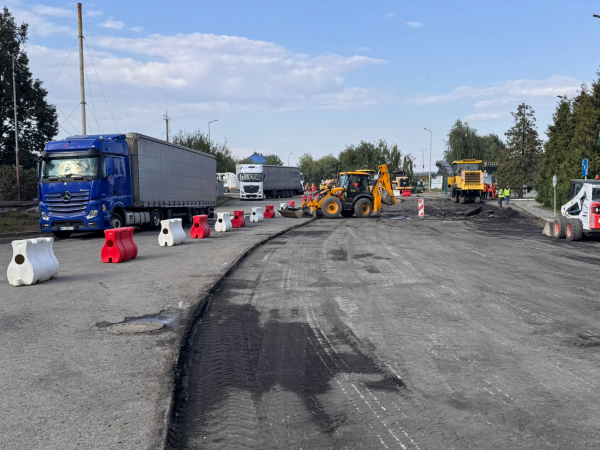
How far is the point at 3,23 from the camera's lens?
57.6m

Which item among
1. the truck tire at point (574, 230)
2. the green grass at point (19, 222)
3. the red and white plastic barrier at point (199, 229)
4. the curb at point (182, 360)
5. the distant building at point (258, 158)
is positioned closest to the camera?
the curb at point (182, 360)

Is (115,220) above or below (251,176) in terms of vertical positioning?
below

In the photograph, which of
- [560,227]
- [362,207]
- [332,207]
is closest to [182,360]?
[560,227]

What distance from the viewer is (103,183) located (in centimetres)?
2055

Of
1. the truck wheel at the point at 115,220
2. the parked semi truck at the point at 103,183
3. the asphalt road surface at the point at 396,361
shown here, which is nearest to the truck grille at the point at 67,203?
the parked semi truck at the point at 103,183

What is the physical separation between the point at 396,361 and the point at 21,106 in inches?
2388

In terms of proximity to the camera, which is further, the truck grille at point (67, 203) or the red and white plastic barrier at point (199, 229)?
the red and white plastic barrier at point (199, 229)

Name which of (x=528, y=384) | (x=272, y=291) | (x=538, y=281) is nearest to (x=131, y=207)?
(x=272, y=291)

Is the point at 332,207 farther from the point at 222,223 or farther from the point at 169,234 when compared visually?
the point at 169,234

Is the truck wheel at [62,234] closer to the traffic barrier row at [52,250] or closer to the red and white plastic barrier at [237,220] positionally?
the traffic barrier row at [52,250]

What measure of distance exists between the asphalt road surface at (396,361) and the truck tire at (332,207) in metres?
19.4

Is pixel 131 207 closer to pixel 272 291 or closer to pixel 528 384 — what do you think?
pixel 272 291

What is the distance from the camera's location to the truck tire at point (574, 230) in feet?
63.7

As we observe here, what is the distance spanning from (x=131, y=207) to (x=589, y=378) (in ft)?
65.8
